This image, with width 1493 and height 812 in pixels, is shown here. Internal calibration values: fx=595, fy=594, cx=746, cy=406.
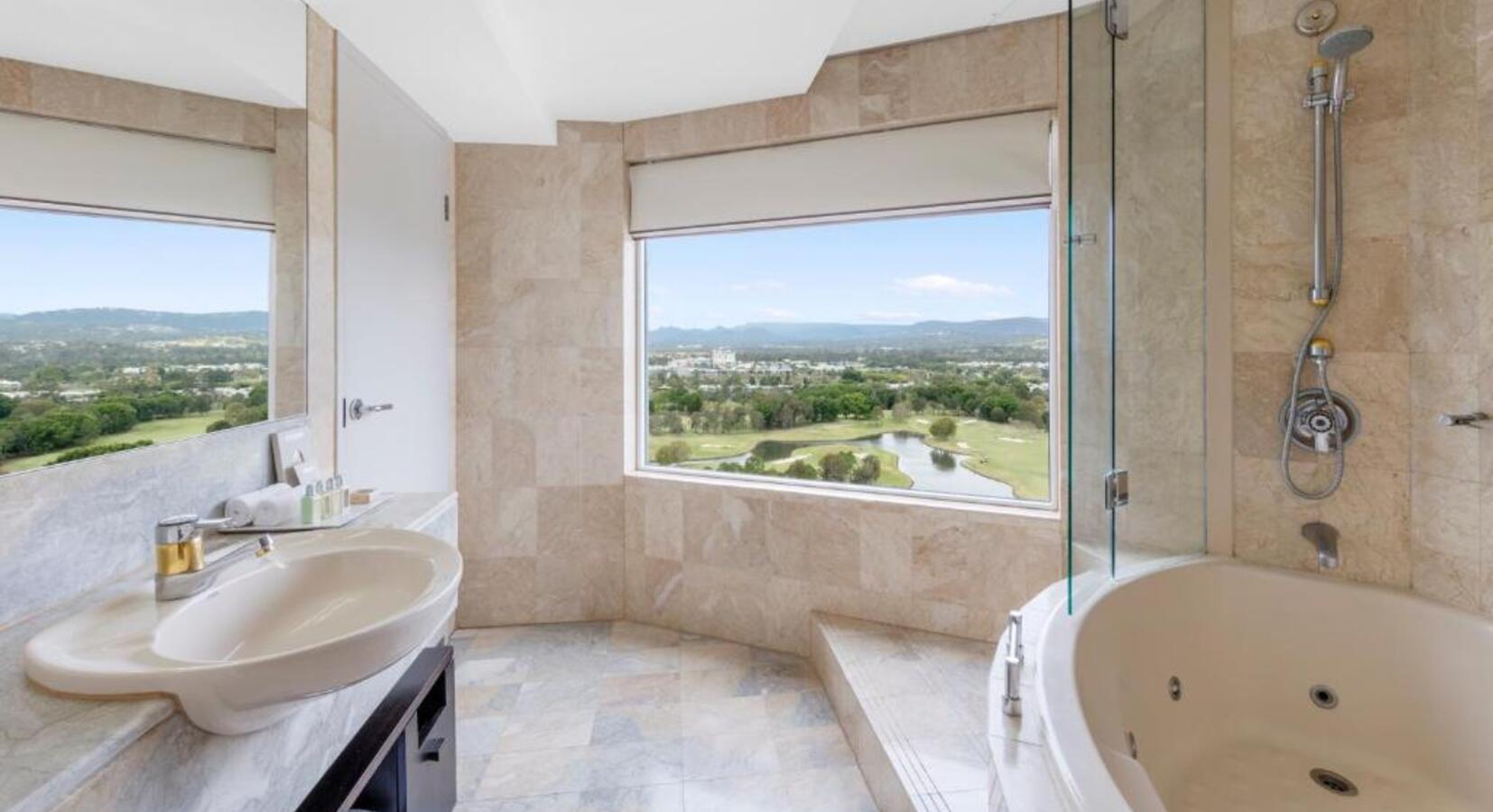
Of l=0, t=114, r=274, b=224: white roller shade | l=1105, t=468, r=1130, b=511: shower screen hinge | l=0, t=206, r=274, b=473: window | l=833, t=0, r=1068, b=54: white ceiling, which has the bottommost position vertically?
l=1105, t=468, r=1130, b=511: shower screen hinge

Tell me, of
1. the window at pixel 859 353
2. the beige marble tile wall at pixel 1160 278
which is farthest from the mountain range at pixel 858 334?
the beige marble tile wall at pixel 1160 278

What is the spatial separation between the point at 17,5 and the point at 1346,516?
3.04 metres

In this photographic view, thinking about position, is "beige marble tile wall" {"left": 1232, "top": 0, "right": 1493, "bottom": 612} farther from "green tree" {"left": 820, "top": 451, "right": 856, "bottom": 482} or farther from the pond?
"green tree" {"left": 820, "top": 451, "right": 856, "bottom": 482}

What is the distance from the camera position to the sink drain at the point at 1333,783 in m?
1.43

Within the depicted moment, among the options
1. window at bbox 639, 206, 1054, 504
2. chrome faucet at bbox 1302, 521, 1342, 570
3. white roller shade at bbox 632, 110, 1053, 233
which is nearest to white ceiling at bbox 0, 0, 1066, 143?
white roller shade at bbox 632, 110, 1053, 233

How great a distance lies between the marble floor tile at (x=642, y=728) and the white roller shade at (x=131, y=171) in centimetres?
166

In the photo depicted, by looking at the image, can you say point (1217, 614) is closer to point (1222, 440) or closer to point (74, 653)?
point (1222, 440)

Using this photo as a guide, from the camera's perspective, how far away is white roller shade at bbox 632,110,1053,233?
2160 mm

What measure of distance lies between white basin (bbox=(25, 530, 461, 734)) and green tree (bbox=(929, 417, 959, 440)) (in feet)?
6.07

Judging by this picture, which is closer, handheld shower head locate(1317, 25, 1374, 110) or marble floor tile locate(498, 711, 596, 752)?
handheld shower head locate(1317, 25, 1374, 110)

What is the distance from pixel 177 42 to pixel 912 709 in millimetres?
2450

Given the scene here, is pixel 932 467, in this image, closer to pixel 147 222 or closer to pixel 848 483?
pixel 848 483

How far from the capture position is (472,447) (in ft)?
8.84

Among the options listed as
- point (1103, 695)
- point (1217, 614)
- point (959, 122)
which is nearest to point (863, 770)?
point (1103, 695)
